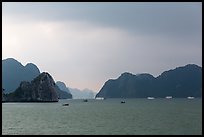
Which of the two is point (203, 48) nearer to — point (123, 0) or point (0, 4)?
point (123, 0)

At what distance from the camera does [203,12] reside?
8.55 meters

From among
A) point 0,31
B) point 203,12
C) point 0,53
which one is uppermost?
point 203,12

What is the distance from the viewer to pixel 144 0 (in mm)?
8281

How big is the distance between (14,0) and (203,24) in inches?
200

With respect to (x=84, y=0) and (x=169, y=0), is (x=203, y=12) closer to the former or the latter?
(x=169, y=0)

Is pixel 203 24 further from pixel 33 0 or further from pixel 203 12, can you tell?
pixel 33 0

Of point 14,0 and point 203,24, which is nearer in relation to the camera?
point 203,24

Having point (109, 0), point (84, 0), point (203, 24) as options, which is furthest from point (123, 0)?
point (203, 24)

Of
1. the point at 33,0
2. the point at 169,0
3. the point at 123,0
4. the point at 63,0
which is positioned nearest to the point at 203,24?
the point at 169,0

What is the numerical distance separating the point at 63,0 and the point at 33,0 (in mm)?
916

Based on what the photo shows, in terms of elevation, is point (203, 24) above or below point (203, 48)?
above

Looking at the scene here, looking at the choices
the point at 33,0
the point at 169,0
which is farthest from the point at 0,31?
the point at 169,0

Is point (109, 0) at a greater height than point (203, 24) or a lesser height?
greater

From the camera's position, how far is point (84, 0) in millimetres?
8320
